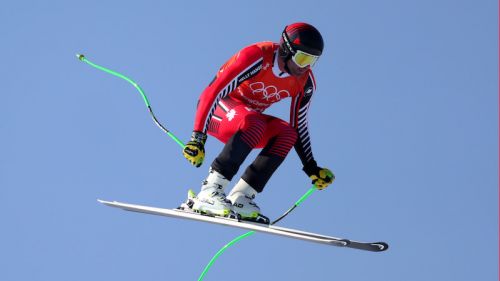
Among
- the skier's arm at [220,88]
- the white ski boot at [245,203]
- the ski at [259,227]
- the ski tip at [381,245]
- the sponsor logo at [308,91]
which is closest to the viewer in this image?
the ski at [259,227]

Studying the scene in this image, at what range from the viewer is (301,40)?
39.4ft

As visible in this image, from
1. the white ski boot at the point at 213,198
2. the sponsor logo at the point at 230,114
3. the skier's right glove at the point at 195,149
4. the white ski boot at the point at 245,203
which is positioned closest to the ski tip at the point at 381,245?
the white ski boot at the point at 245,203

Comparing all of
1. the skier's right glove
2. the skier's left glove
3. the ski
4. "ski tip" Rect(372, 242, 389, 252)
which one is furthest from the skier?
"ski tip" Rect(372, 242, 389, 252)

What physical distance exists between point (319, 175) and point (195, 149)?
191cm

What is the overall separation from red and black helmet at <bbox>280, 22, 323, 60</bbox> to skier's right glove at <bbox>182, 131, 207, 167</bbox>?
127 cm

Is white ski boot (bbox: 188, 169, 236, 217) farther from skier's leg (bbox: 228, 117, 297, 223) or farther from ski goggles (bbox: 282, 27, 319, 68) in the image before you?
ski goggles (bbox: 282, 27, 319, 68)

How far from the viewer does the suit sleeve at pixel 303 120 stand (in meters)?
12.8

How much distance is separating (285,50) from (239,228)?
6.50 feet

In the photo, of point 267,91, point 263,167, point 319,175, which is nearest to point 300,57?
point 267,91

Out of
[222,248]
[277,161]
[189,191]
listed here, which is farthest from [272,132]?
[222,248]

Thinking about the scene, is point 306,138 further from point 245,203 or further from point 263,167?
point 245,203

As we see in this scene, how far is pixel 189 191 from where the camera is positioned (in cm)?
1259

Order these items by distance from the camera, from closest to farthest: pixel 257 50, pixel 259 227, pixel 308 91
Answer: pixel 259 227 → pixel 257 50 → pixel 308 91

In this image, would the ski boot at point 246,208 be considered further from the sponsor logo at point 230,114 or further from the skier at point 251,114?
the sponsor logo at point 230,114
